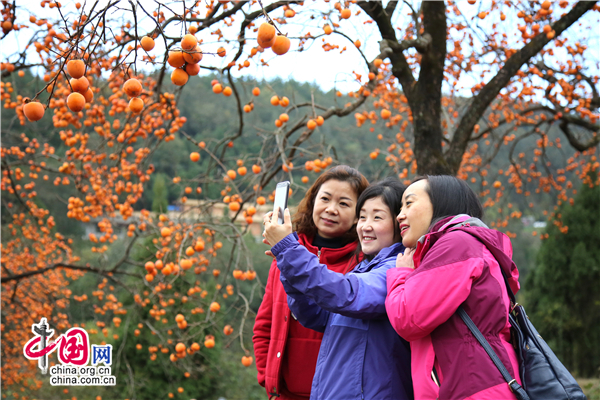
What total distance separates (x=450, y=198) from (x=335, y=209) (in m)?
0.48

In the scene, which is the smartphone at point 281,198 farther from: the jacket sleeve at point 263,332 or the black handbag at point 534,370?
the black handbag at point 534,370

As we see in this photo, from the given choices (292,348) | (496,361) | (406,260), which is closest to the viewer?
(496,361)

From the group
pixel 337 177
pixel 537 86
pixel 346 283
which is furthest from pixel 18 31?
pixel 537 86

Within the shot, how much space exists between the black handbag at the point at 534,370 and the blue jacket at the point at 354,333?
0.79ft

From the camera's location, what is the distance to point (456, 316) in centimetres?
110

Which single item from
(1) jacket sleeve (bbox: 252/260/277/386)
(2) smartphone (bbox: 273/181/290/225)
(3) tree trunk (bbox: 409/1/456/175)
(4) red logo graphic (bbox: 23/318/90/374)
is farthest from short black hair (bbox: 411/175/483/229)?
(4) red logo graphic (bbox: 23/318/90/374)

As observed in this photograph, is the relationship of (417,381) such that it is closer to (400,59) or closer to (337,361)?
(337,361)

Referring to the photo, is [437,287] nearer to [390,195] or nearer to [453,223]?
[453,223]

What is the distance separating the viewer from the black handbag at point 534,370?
1041mm

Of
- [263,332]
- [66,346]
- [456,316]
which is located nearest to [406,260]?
[456,316]

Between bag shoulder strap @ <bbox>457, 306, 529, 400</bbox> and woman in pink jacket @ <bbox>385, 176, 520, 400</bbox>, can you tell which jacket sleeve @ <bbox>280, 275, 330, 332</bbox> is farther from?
bag shoulder strap @ <bbox>457, 306, 529, 400</bbox>

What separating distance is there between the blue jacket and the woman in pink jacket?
0.26 feet

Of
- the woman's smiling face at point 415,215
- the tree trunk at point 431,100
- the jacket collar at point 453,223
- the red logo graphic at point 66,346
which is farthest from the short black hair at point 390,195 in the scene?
the red logo graphic at point 66,346

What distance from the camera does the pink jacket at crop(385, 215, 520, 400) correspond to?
1.05 metres
